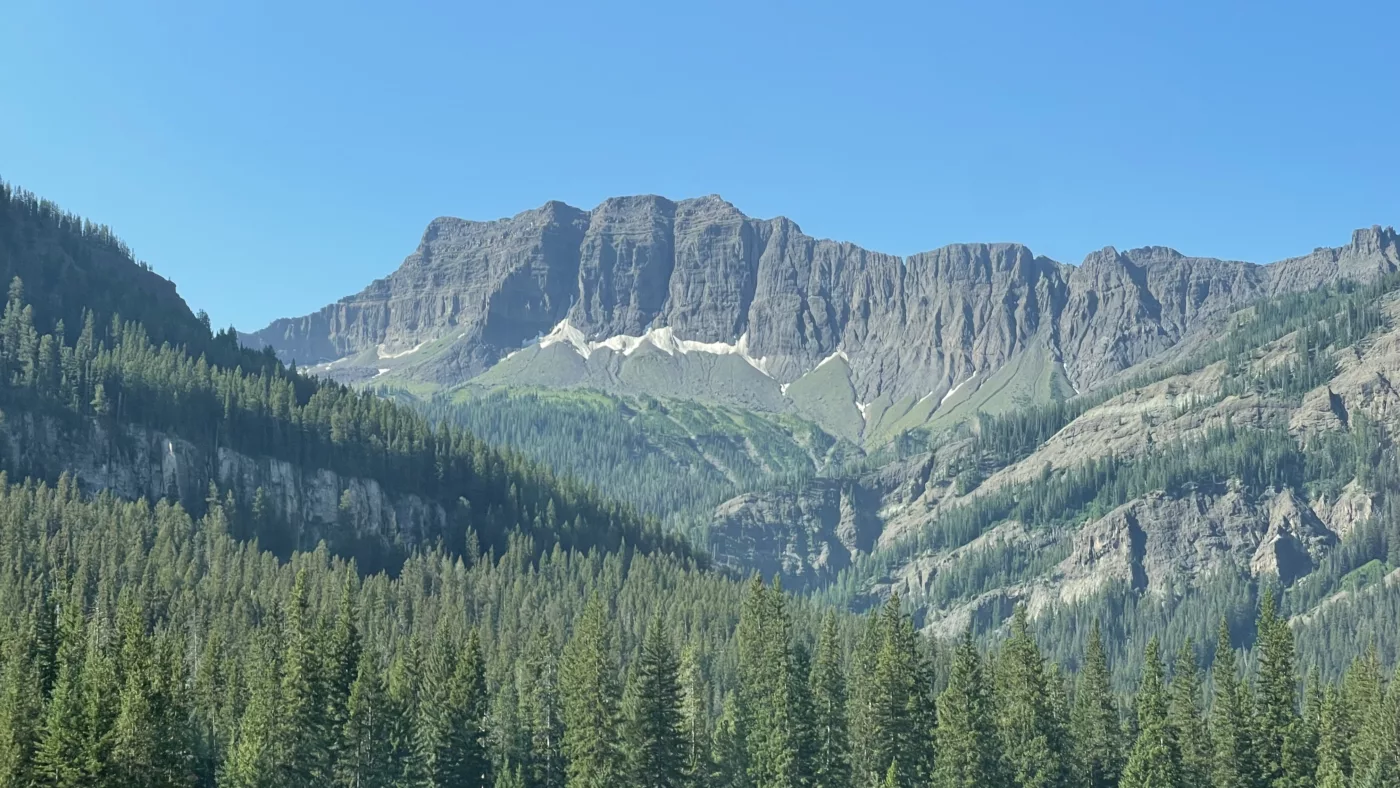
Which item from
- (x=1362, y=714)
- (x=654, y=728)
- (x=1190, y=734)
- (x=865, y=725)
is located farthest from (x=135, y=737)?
(x=1362, y=714)

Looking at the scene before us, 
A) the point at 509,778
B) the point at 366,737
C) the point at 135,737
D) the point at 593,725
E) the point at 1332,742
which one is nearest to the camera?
the point at 135,737

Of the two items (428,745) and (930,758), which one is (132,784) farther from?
Answer: (930,758)

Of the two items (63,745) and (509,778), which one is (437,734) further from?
(63,745)

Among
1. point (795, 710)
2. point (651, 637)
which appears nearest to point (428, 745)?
point (651, 637)

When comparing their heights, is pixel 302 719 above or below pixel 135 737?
below

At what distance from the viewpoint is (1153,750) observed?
116938mm

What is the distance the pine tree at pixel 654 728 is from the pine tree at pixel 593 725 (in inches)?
42.4

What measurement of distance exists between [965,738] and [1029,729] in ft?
24.9

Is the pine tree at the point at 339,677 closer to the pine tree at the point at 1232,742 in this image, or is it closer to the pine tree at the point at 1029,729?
the pine tree at the point at 1029,729

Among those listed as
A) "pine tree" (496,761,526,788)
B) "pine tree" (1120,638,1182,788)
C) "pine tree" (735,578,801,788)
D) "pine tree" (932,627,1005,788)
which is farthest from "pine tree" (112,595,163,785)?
"pine tree" (1120,638,1182,788)

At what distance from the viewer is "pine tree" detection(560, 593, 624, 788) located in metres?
102

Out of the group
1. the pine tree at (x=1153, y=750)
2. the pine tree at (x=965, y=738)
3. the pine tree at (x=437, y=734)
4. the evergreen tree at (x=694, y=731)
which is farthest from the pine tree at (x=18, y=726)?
the pine tree at (x=1153, y=750)

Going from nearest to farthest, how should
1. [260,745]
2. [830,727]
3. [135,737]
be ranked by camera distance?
[135,737]
[260,745]
[830,727]

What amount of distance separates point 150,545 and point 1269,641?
127 metres
